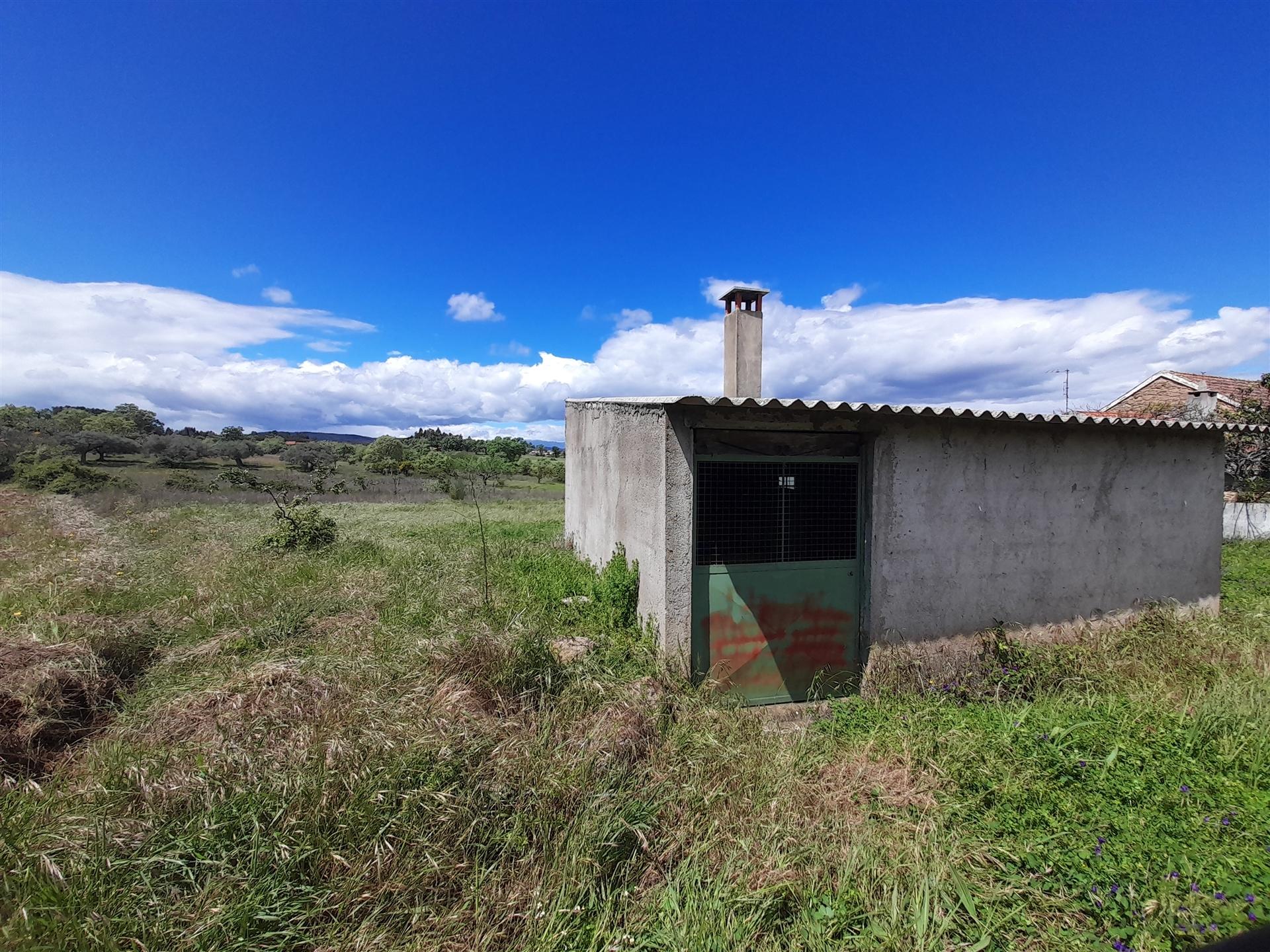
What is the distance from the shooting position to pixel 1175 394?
19.1 m

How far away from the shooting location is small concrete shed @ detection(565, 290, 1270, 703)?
5.50 metres

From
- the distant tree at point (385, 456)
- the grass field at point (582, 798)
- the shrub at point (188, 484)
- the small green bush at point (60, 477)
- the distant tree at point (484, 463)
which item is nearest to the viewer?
the grass field at point (582, 798)

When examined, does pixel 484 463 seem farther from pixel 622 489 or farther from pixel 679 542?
pixel 679 542

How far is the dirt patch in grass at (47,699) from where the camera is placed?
390 centimetres

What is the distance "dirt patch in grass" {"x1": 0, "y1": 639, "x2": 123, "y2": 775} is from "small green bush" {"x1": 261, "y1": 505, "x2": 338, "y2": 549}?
589 cm

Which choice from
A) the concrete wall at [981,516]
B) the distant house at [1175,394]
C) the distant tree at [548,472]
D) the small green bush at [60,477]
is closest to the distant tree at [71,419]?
the small green bush at [60,477]

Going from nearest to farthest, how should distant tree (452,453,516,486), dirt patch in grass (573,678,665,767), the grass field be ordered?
the grass field
dirt patch in grass (573,678,665,767)
distant tree (452,453,516,486)

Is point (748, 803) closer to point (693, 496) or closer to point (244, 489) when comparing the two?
point (693, 496)

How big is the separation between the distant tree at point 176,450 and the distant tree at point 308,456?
3551 millimetres

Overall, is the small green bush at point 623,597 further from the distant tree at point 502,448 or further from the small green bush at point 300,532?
the small green bush at point 300,532

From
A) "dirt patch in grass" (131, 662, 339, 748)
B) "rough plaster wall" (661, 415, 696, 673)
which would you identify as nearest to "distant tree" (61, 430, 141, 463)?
"dirt patch in grass" (131, 662, 339, 748)

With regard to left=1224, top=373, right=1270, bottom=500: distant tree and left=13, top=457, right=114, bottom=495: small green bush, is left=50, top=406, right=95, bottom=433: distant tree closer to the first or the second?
left=13, top=457, right=114, bottom=495: small green bush

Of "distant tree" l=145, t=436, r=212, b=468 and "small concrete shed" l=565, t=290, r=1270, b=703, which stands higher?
"distant tree" l=145, t=436, r=212, b=468

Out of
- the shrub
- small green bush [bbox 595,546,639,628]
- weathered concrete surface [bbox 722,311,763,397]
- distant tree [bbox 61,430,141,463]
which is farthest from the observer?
distant tree [bbox 61,430,141,463]
